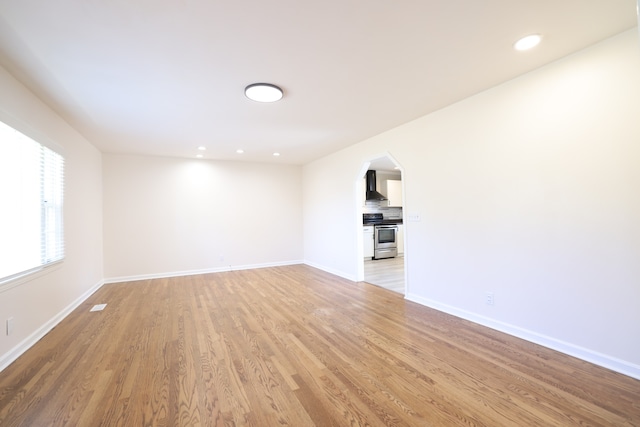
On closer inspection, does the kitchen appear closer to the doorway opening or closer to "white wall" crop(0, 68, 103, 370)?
the doorway opening

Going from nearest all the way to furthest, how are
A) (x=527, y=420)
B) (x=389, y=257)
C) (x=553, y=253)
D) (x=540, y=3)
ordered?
1. (x=527, y=420)
2. (x=540, y=3)
3. (x=553, y=253)
4. (x=389, y=257)

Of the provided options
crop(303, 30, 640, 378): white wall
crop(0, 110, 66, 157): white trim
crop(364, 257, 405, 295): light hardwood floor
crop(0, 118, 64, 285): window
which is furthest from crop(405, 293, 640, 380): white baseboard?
crop(0, 110, 66, 157): white trim

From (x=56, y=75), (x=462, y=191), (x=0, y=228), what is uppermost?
(x=56, y=75)

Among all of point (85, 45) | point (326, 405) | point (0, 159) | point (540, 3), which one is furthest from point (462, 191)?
point (0, 159)

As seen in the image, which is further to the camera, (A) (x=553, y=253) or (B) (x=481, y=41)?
(A) (x=553, y=253)

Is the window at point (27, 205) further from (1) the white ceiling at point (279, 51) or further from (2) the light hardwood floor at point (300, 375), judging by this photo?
(2) the light hardwood floor at point (300, 375)

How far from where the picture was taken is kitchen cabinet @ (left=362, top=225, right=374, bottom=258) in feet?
23.4

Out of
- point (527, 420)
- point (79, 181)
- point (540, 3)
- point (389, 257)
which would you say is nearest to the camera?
point (527, 420)

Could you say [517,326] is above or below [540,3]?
below

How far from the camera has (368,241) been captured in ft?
23.6

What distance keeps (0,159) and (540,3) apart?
4.11 m

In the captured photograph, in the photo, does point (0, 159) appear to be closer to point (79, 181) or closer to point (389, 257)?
point (79, 181)

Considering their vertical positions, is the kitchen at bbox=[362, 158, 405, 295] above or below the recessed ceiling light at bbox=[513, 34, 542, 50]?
below

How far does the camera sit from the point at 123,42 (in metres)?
1.95
